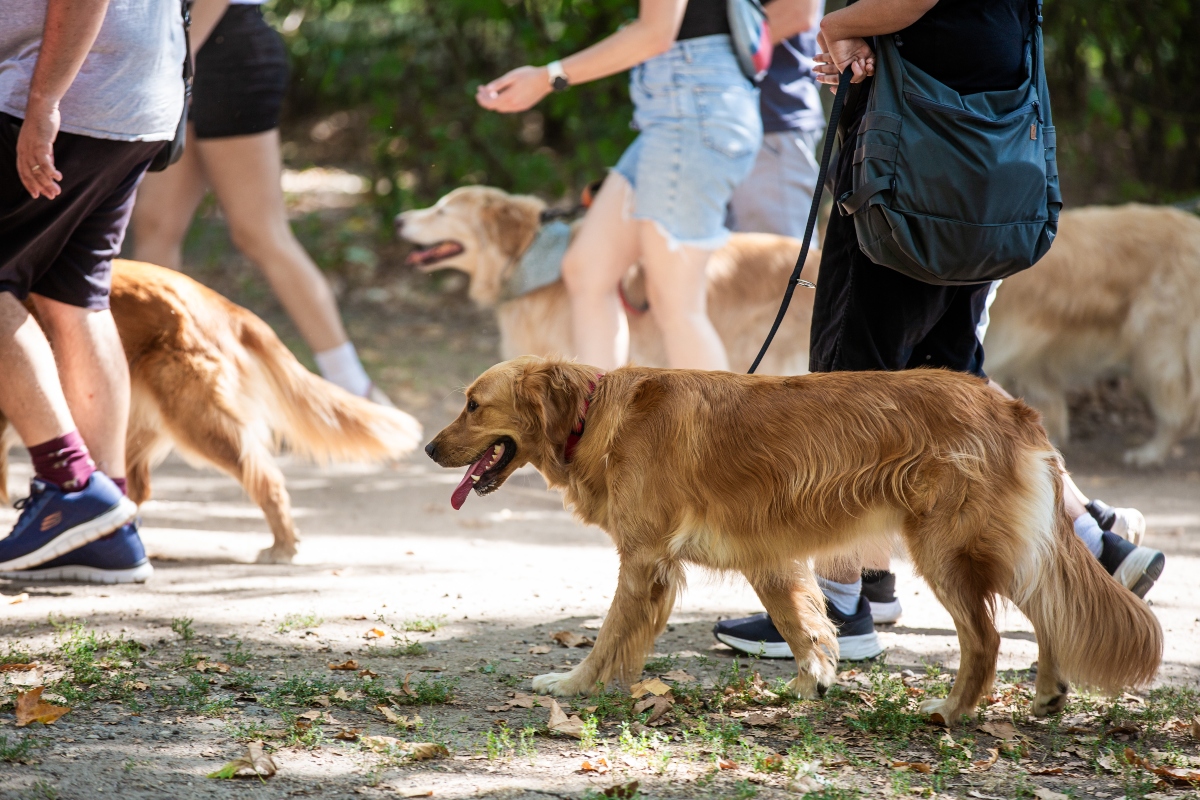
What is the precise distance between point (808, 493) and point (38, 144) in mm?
2402

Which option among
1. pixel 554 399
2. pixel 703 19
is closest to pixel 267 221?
pixel 703 19

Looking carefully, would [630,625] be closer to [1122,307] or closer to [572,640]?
[572,640]

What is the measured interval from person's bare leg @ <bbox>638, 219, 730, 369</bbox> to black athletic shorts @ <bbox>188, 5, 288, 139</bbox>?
2.05 m

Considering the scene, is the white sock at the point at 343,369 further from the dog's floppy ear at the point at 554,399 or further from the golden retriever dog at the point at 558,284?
the dog's floppy ear at the point at 554,399

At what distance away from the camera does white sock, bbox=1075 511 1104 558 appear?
348 centimetres

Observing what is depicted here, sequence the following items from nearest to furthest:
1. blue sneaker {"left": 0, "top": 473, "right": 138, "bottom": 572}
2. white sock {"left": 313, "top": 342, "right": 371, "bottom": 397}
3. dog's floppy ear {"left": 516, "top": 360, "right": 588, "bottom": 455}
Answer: dog's floppy ear {"left": 516, "top": 360, "right": 588, "bottom": 455} → blue sneaker {"left": 0, "top": 473, "right": 138, "bottom": 572} → white sock {"left": 313, "top": 342, "right": 371, "bottom": 397}

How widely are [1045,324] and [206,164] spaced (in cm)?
458

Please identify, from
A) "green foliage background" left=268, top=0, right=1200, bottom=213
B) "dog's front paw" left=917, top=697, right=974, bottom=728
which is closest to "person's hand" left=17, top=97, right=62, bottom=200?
"dog's front paw" left=917, top=697, right=974, bottom=728

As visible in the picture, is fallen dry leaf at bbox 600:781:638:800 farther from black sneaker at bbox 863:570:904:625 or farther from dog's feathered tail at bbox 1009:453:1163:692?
black sneaker at bbox 863:570:904:625

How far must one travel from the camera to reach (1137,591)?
3.42m

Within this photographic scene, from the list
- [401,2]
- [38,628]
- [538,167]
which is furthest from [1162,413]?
[401,2]

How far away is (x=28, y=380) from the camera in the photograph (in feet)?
11.6

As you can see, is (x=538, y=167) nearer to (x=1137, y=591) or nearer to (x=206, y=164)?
(x=206, y=164)

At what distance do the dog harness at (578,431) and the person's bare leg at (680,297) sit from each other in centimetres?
160
